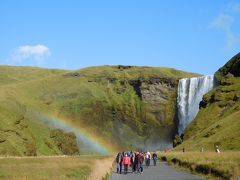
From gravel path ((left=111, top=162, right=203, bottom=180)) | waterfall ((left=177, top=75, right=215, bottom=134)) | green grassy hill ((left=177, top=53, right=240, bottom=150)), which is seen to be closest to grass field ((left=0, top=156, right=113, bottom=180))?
gravel path ((left=111, top=162, right=203, bottom=180))

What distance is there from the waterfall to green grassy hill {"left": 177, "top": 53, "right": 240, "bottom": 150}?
646 centimetres

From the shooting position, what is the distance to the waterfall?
134575 millimetres

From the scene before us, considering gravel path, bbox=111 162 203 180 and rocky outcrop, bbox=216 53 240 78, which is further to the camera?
rocky outcrop, bbox=216 53 240 78

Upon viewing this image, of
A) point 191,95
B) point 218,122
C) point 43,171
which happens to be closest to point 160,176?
point 43,171

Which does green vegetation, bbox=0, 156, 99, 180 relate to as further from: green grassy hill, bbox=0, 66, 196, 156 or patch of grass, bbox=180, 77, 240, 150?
green grassy hill, bbox=0, 66, 196, 156

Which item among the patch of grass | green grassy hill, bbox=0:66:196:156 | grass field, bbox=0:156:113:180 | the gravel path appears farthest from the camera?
green grassy hill, bbox=0:66:196:156

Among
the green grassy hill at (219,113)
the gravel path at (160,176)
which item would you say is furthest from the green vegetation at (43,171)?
the green grassy hill at (219,113)

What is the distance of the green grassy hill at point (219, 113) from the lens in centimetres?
8531

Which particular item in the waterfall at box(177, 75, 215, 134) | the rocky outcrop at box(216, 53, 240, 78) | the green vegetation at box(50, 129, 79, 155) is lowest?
the green vegetation at box(50, 129, 79, 155)

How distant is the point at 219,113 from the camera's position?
11256 cm

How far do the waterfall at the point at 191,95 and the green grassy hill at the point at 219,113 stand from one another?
646 cm

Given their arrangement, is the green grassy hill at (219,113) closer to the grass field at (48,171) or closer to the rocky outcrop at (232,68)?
the rocky outcrop at (232,68)

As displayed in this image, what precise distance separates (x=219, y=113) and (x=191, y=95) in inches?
1133

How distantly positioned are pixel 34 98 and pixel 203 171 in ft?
450
